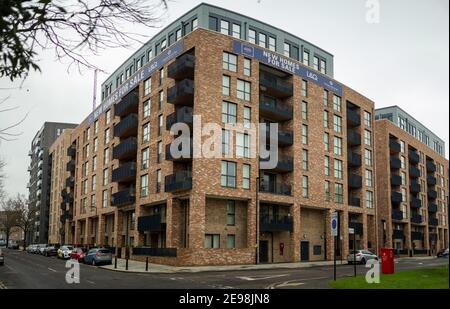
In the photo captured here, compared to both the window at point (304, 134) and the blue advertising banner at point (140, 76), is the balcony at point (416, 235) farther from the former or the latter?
the blue advertising banner at point (140, 76)

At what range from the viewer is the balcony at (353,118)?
59144 millimetres

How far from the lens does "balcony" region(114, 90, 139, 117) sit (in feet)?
176

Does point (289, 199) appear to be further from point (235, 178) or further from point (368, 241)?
point (368, 241)

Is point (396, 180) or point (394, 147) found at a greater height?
point (394, 147)

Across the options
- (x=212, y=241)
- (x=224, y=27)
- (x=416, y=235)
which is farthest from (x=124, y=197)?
(x=416, y=235)

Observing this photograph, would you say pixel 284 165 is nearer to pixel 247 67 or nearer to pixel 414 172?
pixel 247 67

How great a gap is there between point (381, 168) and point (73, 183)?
157 feet

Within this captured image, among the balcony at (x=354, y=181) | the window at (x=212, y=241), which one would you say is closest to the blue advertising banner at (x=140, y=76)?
the window at (x=212, y=241)

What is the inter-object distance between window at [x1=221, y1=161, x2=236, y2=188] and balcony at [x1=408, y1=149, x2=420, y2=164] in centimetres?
4535

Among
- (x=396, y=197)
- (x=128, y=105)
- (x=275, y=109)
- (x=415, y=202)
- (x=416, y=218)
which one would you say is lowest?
(x=416, y=218)

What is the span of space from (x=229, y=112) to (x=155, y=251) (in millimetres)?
A: 13772

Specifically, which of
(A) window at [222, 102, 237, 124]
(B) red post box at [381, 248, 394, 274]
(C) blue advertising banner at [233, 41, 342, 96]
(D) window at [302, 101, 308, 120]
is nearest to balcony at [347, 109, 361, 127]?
(C) blue advertising banner at [233, 41, 342, 96]

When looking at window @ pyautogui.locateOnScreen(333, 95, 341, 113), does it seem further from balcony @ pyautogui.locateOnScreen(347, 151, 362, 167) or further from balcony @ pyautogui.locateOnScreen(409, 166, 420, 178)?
balcony @ pyautogui.locateOnScreen(409, 166, 420, 178)

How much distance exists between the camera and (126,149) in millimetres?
53531
